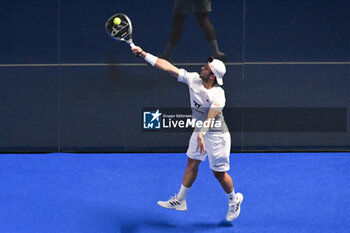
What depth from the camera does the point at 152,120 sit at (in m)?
9.61

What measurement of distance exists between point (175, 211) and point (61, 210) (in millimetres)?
1470

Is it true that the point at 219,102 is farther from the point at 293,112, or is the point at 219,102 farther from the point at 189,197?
the point at 293,112

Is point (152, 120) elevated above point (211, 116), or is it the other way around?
point (211, 116)

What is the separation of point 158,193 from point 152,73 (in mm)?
2689

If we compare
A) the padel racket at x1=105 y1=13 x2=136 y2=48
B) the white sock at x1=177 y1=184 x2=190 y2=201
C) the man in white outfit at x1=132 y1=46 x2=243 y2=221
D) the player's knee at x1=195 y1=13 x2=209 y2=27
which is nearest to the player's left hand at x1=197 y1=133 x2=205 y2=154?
the man in white outfit at x1=132 y1=46 x2=243 y2=221

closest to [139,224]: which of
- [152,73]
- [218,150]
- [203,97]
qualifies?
[218,150]

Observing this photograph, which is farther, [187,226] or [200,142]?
[187,226]

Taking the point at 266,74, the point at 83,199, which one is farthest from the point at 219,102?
the point at 266,74

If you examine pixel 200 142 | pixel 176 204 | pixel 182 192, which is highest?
pixel 200 142

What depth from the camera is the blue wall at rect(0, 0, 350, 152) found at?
924 cm

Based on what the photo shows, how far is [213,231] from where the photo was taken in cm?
613

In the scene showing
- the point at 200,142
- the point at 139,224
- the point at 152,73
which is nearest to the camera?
the point at 200,142

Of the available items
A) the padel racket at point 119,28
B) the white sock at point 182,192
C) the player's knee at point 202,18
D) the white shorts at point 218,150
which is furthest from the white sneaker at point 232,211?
the player's knee at point 202,18

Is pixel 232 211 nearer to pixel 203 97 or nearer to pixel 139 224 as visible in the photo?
pixel 139 224
